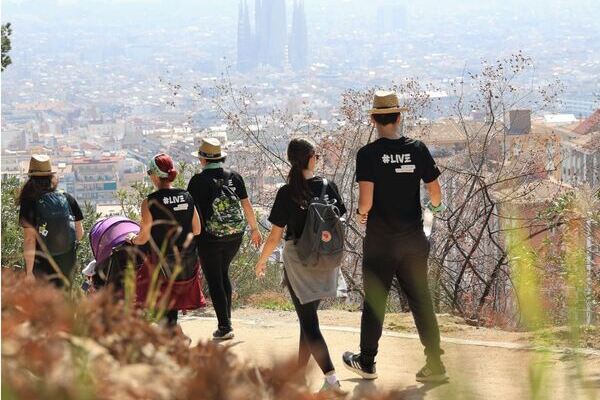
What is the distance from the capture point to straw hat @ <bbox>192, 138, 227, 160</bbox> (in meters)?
7.75

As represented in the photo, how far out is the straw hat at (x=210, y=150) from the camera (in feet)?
25.4

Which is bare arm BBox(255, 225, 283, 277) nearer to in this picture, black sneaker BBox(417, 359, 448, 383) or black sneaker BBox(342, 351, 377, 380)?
black sneaker BBox(342, 351, 377, 380)

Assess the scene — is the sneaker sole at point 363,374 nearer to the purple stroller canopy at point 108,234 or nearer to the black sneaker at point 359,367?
the black sneaker at point 359,367

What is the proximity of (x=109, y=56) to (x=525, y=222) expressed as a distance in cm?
16580

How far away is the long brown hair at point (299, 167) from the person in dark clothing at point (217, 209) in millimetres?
1454

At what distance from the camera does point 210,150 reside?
7773 millimetres

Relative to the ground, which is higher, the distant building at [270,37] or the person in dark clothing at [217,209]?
the distant building at [270,37]

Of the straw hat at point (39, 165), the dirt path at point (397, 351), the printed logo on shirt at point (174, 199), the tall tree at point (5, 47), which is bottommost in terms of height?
the dirt path at point (397, 351)

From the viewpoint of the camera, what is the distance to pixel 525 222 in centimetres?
Answer: 1600

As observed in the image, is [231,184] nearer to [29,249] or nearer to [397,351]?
[29,249]

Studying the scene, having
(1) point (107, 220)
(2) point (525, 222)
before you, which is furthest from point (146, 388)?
(2) point (525, 222)

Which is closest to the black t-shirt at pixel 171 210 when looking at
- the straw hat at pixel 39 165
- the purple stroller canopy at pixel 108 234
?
the purple stroller canopy at pixel 108 234

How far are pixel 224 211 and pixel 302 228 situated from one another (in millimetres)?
1447

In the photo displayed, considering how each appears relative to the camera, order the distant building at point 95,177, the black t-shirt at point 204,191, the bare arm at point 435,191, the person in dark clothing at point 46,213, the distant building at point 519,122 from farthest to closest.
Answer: the distant building at point 95,177
the distant building at point 519,122
the black t-shirt at point 204,191
the person in dark clothing at point 46,213
the bare arm at point 435,191
